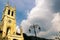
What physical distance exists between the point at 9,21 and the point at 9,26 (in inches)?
82.0

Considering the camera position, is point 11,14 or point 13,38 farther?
point 11,14

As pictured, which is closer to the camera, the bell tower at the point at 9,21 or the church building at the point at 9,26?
the church building at the point at 9,26

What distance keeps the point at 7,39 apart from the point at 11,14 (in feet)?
44.4

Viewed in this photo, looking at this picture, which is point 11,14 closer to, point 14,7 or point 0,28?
point 14,7

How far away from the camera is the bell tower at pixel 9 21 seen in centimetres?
4941

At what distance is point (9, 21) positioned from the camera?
2034 inches

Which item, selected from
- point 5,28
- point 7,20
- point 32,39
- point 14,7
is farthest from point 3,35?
point 32,39

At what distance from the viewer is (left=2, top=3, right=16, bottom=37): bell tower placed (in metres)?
49.4

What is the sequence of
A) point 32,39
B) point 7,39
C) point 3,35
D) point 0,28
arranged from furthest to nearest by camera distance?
point 32,39 < point 0,28 < point 3,35 < point 7,39

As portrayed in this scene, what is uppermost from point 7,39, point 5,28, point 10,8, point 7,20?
point 10,8

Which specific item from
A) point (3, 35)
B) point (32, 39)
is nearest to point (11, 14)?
point (3, 35)

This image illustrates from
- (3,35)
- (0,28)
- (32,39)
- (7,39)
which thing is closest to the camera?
(7,39)

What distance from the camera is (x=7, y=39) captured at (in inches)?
1748

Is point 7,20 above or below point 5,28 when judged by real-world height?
above
